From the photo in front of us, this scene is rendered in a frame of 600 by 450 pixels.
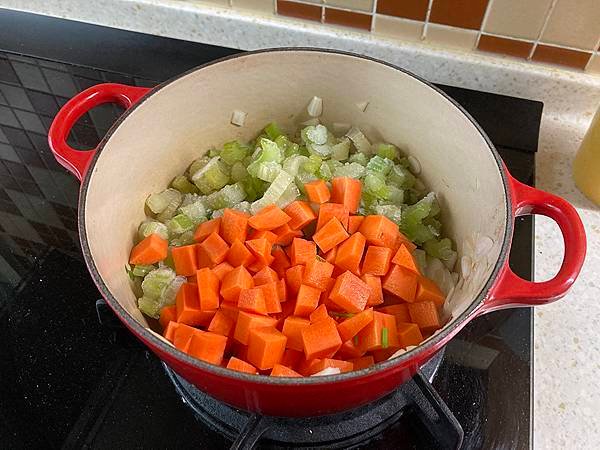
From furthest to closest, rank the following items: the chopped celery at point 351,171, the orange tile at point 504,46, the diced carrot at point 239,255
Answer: the orange tile at point 504,46
the chopped celery at point 351,171
the diced carrot at point 239,255

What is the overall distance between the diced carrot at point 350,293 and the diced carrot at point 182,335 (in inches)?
6.8

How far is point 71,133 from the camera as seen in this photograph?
103 cm

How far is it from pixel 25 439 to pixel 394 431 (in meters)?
0.45

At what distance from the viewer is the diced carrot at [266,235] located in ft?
2.61

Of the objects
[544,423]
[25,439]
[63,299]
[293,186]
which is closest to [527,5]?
[293,186]

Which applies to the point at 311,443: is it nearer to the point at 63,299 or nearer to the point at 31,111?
the point at 63,299

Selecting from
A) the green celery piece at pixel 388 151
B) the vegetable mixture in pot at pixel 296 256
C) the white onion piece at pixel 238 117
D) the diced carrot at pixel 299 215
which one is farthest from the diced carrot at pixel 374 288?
the white onion piece at pixel 238 117

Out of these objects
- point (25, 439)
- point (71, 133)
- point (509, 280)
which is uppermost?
point (509, 280)

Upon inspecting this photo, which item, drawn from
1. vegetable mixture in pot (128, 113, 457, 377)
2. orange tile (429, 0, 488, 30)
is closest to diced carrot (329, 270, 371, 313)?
vegetable mixture in pot (128, 113, 457, 377)

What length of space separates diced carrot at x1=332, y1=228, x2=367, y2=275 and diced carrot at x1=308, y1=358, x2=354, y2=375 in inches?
5.2

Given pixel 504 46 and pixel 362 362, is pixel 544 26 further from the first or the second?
pixel 362 362

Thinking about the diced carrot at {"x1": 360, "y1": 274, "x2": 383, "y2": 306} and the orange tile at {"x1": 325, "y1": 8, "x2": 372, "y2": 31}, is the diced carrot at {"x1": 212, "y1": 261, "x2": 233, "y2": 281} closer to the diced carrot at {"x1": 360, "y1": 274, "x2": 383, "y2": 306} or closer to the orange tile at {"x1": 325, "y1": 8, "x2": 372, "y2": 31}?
the diced carrot at {"x1": 360, "y1": 274, "x2": 383, "y2": 306}

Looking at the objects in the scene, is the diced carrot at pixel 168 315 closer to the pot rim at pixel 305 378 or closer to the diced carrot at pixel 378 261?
the pot rim at pixel 305 378

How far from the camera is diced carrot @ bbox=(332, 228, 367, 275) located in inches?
30.4
